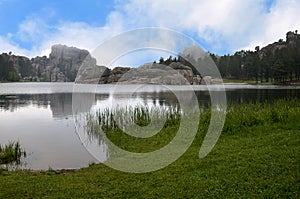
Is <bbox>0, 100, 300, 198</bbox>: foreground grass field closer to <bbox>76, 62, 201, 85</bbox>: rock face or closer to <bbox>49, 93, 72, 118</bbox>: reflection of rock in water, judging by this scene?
<bbox>76, 62, 201, 85</bbox>: rock face

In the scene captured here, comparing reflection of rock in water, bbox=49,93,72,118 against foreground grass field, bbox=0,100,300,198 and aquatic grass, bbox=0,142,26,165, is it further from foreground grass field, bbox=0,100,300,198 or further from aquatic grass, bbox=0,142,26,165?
foreground grass field, bbox=0,100,300,198

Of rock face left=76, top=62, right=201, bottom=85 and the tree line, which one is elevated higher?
the tree line

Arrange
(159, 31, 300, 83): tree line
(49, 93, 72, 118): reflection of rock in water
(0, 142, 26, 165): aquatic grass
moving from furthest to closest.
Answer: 1. (159, 31, 300, 83): tree line
2. (49, 93, 72, 118): reflection of rock in water
3. (0, 142, 26, 165): aquatic grass

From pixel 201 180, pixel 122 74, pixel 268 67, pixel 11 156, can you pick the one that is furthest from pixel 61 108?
pixel 268 67

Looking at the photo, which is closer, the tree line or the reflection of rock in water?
the reflection of rock in water

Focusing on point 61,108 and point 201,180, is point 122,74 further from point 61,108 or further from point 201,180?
point 61,108

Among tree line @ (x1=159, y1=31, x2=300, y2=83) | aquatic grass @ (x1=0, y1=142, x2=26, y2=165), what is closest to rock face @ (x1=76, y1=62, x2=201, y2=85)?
aquatic grass @ (x1=0, y1=142, x2=26, y2=165)

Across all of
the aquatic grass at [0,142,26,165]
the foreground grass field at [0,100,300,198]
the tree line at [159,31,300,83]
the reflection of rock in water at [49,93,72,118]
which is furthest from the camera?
the tree line at [159,31,300,83]

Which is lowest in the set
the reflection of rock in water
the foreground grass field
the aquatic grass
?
the aquatic grass

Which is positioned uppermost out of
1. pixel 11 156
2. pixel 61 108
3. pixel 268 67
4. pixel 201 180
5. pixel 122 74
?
pixel 268 67

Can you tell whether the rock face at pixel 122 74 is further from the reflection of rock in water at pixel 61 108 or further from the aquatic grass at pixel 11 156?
the reflection of rock in water at pixel 61 108

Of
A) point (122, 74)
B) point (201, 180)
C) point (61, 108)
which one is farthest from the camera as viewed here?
point (61, 108)

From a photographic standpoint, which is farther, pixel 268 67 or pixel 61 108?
pixel 268 67

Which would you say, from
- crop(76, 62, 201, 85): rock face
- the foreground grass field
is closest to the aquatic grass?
the foreground grass field
